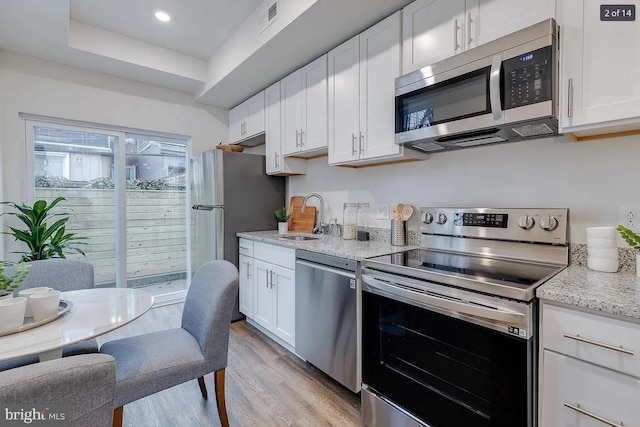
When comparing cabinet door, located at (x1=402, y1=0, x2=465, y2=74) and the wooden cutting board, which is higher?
cabinet door, located at (x1=402, y1=0, x2=465, y2=74)

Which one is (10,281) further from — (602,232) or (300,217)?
(602,232)

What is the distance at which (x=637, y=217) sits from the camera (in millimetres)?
1385

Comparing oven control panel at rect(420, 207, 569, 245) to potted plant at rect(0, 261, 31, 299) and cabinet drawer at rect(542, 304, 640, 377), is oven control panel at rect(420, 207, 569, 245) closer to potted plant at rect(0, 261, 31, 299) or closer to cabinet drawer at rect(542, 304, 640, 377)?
cabinet drawer at rect(542, 304, 640, 377)

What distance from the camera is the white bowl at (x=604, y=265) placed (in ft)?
4.42

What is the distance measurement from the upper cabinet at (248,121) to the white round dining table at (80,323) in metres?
2.25

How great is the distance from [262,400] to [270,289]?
0.88 m

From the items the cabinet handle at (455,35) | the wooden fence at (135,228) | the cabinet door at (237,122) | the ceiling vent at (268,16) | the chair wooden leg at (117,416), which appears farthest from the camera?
the cabinet door at (237,122)

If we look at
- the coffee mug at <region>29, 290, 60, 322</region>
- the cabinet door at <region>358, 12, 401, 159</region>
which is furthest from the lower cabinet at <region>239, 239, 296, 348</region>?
the coffee mug at <region>29, 290, 60, 322</region>

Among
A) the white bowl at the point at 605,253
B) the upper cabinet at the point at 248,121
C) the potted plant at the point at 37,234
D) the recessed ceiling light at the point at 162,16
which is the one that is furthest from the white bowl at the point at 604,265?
the potted plant at the point at 37,234

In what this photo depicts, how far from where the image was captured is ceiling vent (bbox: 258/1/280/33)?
Answer: 7.32 ft

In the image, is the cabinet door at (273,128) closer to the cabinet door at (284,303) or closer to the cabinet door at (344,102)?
the cabinet door at (344,102)

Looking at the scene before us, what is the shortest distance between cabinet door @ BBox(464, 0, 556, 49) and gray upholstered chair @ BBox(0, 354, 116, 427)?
2012 mm

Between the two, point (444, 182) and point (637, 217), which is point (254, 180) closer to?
point (444, 182)

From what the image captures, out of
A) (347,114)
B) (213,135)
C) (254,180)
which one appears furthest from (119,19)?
(347,114)
